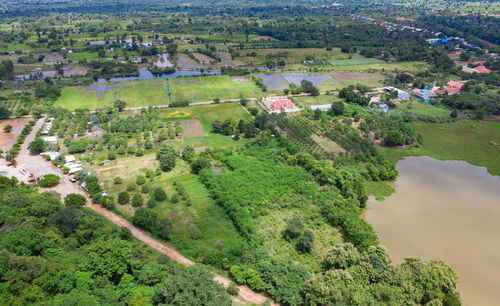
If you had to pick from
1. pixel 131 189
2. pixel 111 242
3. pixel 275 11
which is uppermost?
pixel 275 11

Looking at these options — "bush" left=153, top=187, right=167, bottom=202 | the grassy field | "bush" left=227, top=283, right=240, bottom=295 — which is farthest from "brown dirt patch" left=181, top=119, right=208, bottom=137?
"bush" left=227, top=283, right=240, bottom=295

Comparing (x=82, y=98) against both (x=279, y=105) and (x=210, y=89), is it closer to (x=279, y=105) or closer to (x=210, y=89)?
(x=210, y=89)

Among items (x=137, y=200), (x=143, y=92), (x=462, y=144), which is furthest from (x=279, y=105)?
(x=137, y=200)

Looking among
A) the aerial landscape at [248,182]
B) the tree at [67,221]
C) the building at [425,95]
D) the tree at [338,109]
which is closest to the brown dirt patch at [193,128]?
the aerial landscape at [248,182]

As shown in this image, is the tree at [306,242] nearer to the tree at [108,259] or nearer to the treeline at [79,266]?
the treeline at [79,266]

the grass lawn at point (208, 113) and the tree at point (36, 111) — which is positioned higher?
the tree at point (36, 111)

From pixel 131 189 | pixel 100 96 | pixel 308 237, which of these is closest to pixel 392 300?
pixel 308 237

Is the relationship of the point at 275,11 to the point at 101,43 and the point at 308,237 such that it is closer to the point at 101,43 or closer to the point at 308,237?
the point at 101,43
